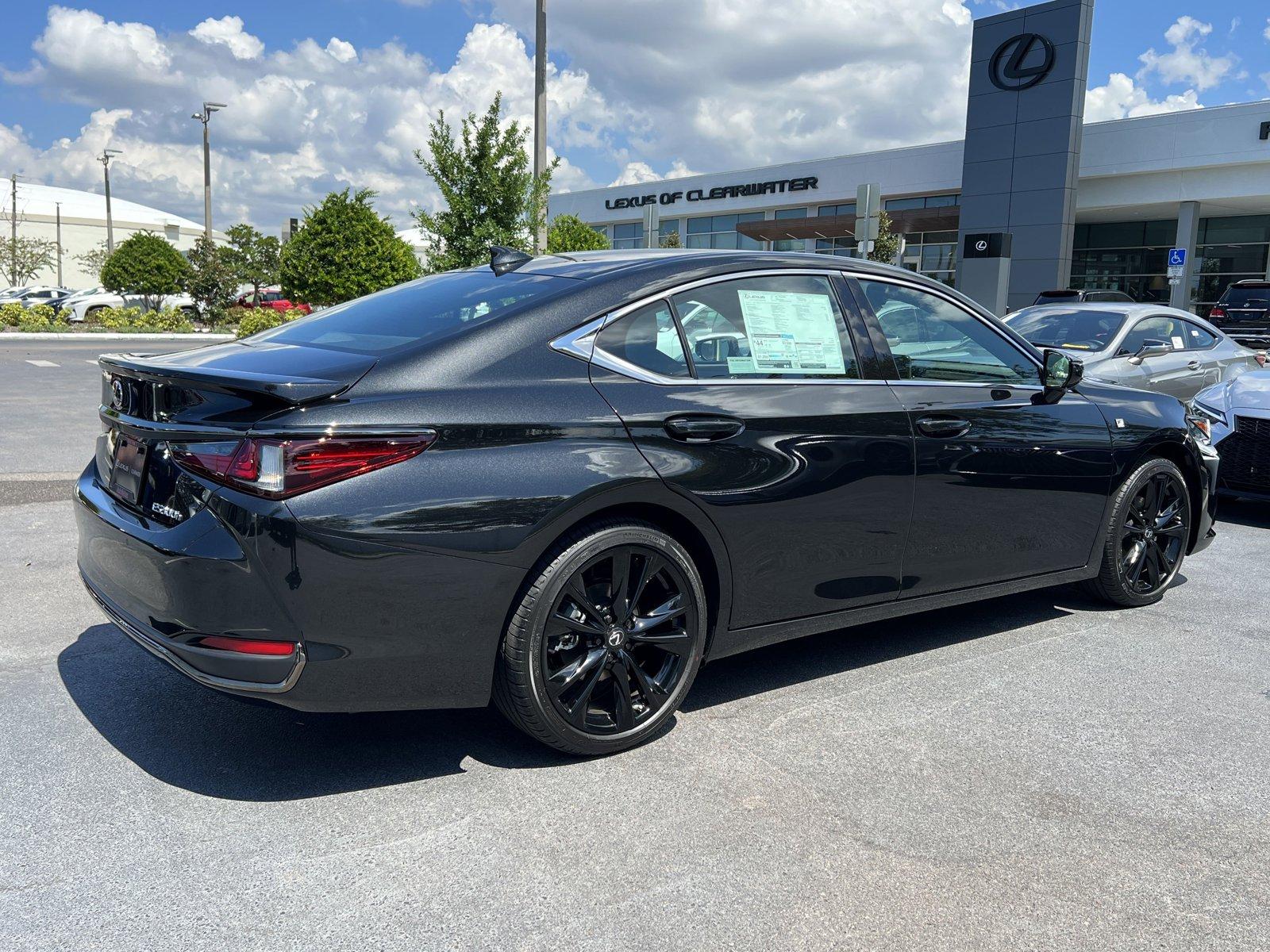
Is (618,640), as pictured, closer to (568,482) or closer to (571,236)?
(568,482)

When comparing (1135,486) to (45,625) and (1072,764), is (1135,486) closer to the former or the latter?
(1072,764)

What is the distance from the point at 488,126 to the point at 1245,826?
14793 mm

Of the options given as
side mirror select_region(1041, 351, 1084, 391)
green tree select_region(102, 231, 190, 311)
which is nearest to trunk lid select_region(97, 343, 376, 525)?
side mirror select_region(1041, 351, 1084, 391)

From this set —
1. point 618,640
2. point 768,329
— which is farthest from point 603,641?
point 768,329

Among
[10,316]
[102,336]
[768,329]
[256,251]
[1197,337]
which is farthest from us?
[256,251]

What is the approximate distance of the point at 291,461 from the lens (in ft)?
9.17

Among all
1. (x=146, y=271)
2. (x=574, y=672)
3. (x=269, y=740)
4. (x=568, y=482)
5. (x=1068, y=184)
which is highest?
(x=1068, y=184)

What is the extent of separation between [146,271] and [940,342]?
4226cm

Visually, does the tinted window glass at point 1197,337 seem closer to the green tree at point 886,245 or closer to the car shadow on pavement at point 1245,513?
the car shadow on pavement at point 1245,513

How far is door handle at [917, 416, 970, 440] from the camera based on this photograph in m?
4.03

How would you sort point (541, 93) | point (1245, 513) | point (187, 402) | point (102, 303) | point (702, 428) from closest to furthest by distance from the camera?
point (187, 402), point (702, 428), point (1245, 513), point (541, 93), point (102, 303)

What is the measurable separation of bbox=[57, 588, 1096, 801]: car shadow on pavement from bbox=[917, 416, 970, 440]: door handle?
1.00m

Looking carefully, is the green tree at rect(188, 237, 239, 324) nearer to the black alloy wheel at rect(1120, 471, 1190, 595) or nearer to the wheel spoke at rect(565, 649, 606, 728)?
the black alloy wheel at rect(1120, 471, 1190, 595)

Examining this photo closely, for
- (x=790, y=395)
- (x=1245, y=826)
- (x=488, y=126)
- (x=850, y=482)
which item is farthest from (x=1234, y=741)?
(x=488, y=126)
